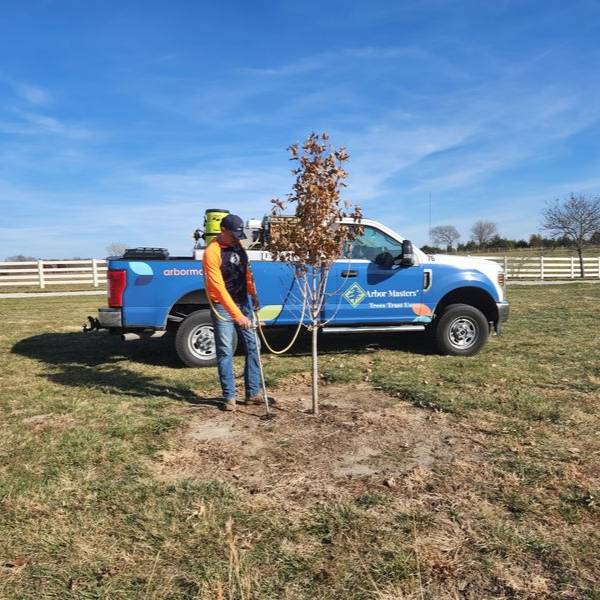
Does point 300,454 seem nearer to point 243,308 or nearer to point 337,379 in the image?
point 243,308

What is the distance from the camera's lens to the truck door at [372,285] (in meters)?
7.46

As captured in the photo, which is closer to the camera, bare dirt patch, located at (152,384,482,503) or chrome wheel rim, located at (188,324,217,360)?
bare dirt patch, located at (152,384,482,503)

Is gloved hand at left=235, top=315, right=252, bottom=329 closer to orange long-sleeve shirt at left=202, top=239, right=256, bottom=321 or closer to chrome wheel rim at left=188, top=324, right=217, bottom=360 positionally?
orange long-sleeve shirt at left=202, top=239, right=256, bottom=321

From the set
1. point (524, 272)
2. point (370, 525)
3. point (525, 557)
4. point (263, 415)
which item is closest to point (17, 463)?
point (263, 415)

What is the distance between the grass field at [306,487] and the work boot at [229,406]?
0.11 m

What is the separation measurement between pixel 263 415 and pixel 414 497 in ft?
6.59

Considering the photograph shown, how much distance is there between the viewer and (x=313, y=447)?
4262 mm

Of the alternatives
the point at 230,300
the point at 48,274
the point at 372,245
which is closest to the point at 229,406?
the point at 230,300

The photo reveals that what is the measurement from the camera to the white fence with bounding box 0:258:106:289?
26047 millimetres

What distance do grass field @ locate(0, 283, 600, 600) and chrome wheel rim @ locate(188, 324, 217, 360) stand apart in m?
0.51

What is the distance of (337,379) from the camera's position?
21.5 feet

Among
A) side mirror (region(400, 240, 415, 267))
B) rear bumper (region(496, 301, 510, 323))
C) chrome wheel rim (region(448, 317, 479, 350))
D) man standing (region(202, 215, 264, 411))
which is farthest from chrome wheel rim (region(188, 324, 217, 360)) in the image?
rear bumper (region(496, 301, 510, 323))

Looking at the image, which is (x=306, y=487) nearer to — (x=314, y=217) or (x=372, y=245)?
(x=314, y=217)

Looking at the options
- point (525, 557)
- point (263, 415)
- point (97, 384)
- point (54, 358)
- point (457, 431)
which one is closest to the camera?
point (525, 557)
